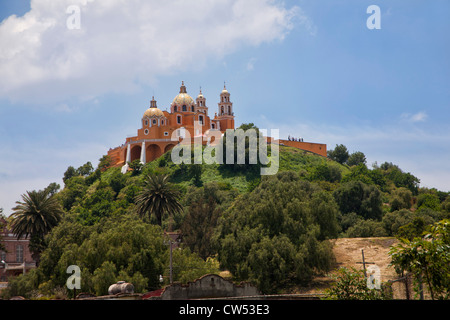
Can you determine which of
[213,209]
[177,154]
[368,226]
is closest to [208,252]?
[213,209]

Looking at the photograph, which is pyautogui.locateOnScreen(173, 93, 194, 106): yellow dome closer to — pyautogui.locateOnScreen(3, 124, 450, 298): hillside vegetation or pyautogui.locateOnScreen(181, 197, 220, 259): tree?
pyautogui.locateOnScreen(3, 124, 450, 298): hillside vegetation

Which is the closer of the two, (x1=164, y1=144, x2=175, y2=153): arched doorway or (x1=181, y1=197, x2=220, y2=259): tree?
(x1=181, y1=197, x2=220, y2=259): tree

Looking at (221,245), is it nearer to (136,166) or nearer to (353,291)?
(353,291)

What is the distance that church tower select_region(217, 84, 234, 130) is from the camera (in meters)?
105

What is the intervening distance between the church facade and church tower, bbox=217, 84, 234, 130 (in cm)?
148

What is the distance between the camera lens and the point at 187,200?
245ft

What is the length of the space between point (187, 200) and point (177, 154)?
63.1ft

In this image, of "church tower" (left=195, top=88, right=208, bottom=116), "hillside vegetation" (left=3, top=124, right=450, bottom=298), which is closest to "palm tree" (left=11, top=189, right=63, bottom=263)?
"hillside vegetation" (left=3, top=124, right=450, bottom=298)

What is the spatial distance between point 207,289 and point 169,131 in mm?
69361

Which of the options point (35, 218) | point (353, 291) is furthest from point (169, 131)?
point (353, 291)

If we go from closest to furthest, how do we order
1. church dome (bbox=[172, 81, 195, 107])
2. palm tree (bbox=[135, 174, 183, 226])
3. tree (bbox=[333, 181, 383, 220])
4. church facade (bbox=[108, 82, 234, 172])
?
1. palm tree (bbox=[135, 174, 183, 226])
2. tree (bbox=[333, 181, 383, 220])
3. church facade (bbox=[108, 82, 234, 172])
4. church dome (bbox=[172, 81, 195, 107])

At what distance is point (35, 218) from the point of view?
48.4m
